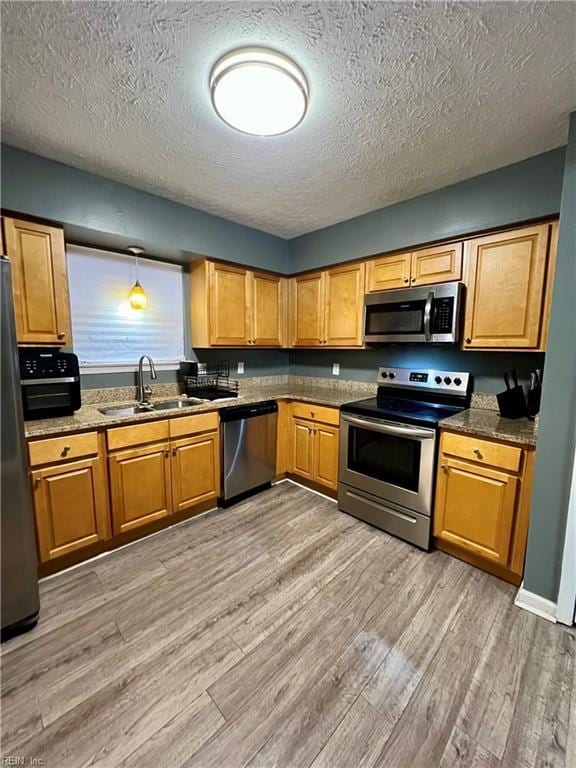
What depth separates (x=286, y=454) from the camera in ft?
10.5

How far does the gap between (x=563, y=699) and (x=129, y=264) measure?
3744mm

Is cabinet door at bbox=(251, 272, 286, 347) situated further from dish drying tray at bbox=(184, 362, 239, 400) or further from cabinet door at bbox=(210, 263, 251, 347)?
dish drying tray at bbox=(184, 362, 239, 400)

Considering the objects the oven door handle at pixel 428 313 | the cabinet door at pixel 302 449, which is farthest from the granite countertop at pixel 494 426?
the cabinet door at pixel 302 449

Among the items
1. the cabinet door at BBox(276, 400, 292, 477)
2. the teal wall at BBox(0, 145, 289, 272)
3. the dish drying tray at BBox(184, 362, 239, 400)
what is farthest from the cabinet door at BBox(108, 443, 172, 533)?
the teal wall at BBox(0, 145, 289, 272)

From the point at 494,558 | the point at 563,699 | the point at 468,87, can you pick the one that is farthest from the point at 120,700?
the point at 468,87

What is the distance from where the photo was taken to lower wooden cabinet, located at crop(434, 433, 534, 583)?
5.95ft

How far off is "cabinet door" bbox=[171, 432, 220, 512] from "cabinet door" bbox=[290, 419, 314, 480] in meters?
0.83

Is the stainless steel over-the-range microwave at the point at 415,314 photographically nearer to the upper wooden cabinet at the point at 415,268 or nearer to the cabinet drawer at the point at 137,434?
the upper wooden cabinet at the point at 415,268

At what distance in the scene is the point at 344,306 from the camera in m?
3.07

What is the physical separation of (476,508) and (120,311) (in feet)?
10.1

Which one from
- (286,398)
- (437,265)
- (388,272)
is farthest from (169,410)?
(437,265)

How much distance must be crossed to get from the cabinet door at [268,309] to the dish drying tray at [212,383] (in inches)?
18.8

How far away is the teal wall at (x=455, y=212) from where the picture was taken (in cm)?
192

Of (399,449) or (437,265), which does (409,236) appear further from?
(399,449)
